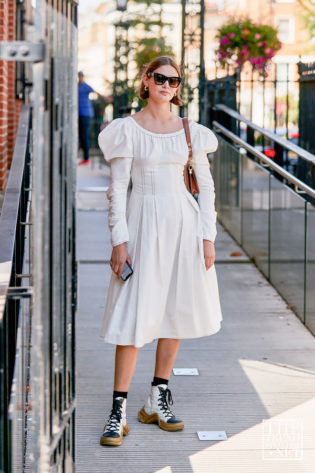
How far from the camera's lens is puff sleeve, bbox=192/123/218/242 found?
4.25 m

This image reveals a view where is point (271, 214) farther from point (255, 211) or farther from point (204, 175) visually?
point (204, 175)

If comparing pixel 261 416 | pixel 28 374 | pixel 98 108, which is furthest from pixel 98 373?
pixel 98 108

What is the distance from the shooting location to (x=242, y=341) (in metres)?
A: 6.12

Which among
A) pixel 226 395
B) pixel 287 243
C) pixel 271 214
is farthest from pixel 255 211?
pixel 226 395

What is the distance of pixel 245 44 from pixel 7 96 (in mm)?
5809

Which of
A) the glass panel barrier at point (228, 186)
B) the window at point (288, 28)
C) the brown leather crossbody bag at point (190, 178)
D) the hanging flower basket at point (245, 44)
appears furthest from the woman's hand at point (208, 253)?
the window at point (288, 28)

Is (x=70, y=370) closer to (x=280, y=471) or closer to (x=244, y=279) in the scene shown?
(x=280, y=471)

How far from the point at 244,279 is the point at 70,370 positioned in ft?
17.5

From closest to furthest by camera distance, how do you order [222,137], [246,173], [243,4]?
[246,173]
[222,137]
[243,4]

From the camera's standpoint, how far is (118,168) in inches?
164

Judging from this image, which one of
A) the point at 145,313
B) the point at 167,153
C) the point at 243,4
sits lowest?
the point at 145,313

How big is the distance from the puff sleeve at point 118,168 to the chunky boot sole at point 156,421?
101cm

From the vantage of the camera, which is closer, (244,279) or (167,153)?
(167,153)

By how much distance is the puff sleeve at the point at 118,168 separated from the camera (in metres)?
4.13
